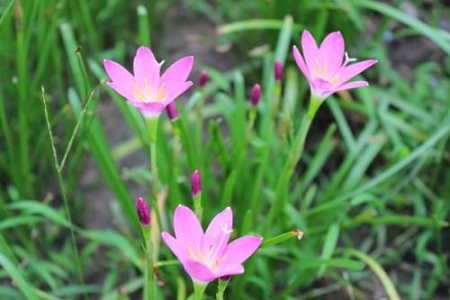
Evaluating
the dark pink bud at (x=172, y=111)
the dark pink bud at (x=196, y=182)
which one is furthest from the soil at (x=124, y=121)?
the dark pink bud at (x=196, y=182)

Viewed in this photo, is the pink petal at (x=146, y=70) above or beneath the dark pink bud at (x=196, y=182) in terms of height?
above

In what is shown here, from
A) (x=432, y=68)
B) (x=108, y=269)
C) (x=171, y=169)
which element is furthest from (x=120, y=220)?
(x=432, y=68)

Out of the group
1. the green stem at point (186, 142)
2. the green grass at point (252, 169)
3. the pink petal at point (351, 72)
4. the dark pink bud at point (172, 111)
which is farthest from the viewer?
the green grass at point (252, 169)

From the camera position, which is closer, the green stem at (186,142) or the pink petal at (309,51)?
the pink petal at (309,51)

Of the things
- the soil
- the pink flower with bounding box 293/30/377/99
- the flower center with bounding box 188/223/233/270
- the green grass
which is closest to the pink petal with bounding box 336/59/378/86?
the pink flower with bounding box 293/30/377/99

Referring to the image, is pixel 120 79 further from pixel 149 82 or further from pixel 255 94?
pixel 255 94

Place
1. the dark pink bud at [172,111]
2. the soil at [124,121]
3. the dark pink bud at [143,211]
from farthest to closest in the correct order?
1. the soil at [124,121]
2. the dark pink bud at [172,111]
3. the dark pink bud at [143,211]

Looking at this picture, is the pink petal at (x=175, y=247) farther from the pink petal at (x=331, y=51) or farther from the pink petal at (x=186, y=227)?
the pink petal at (x=331, y=51)
